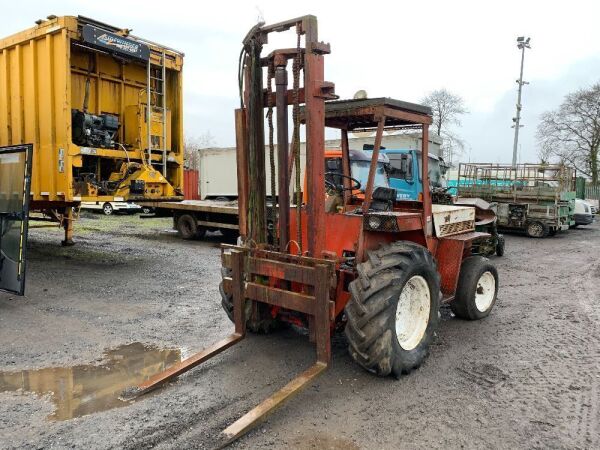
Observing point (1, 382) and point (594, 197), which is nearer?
point (1, 382)

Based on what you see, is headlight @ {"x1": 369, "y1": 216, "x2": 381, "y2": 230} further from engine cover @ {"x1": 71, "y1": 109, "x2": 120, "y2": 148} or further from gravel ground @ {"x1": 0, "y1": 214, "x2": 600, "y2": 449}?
engine cover @ {"x1": 71, "y1": 109, "x2": 120, "y2": 148}

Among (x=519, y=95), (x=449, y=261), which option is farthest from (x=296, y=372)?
(x=519, y=95)

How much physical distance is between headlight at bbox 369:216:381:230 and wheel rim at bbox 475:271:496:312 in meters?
2.39

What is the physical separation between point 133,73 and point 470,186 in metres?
12.0

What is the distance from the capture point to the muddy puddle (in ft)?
12.3

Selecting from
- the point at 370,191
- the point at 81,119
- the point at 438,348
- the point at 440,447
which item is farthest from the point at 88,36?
the point at 440,447

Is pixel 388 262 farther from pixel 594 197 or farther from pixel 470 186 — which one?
pixel 594 197

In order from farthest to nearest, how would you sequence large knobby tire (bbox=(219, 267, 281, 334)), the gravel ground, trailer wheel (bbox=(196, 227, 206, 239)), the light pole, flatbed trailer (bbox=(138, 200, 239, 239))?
1. the light pole
2. trailer wheel (bbox=(196, 227, 206, 239))
3. flatbed trailer (bbox=(138, 200, 239, 239))
4. large knobby tire (bbox=(219, 267, 281, 334))
5. the gravel ground

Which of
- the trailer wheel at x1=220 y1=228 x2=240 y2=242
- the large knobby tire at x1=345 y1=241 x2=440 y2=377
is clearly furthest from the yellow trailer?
the large knobby tire at x1=345 y1=241 x2=440 y2=377

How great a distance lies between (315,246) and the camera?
4.18 metres

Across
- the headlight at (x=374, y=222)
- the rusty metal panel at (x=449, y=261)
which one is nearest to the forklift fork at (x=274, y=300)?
the headlight at (x=374, y=222)

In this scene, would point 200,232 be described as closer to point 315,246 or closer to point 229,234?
point 229,234

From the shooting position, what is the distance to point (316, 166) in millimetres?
4074

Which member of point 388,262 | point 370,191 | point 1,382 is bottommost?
point 1,382
